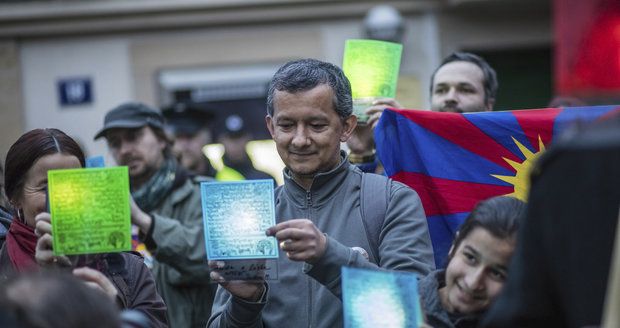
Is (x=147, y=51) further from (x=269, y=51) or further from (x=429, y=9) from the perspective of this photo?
(x=429, y=9)

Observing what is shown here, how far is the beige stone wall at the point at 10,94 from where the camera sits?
39.0ft

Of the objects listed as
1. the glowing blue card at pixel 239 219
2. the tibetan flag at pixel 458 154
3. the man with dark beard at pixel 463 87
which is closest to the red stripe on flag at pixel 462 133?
the tibetan flag at pixel 458 154

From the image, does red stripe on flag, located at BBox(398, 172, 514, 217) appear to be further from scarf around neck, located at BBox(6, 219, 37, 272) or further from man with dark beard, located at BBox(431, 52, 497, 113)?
scarf around neck, located at BBox(6, 219, 37, 272)

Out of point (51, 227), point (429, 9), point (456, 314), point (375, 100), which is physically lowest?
point (456, 314)

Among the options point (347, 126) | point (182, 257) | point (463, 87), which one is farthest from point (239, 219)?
point (463, 87)

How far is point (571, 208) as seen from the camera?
8.11ft

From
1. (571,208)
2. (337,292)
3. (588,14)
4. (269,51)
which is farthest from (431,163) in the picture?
(269,51)

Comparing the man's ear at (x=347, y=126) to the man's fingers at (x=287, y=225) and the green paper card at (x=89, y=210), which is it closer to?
the man's fingers at (x=287, y=225)

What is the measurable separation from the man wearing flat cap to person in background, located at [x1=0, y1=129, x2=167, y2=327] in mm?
1319

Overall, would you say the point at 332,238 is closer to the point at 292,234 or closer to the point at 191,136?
the point at 292,234

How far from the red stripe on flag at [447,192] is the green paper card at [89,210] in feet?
5.12

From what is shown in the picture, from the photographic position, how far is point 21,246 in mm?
3881

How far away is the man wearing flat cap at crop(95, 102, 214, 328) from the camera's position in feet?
17.7

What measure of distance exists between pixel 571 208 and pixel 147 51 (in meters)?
10.0
